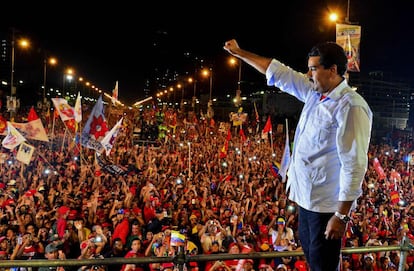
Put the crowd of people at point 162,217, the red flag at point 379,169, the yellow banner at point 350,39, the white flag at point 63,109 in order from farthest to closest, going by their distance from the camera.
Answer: the white flag at point 63,109 → the red flag at point 379,169 → the yellow banner at point 350,39 → the crowd of people at point 162,217

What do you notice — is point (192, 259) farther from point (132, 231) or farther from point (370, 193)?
point (370, 193)

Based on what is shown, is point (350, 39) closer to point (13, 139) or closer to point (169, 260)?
→ point (169, 260)

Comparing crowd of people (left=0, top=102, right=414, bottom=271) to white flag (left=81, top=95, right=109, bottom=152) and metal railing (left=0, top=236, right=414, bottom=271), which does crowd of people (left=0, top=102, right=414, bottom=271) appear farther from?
metal railing (left=0, top=236, right=414, bottom=271)

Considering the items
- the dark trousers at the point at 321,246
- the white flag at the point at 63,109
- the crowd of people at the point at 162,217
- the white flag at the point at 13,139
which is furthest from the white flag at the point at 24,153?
the dark trousers at the point at 321,246

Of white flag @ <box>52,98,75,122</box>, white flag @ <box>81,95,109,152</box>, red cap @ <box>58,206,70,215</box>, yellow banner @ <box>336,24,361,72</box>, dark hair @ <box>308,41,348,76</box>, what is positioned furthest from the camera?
white flag @ <box>52,98,75,122</box>

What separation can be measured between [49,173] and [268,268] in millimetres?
9549

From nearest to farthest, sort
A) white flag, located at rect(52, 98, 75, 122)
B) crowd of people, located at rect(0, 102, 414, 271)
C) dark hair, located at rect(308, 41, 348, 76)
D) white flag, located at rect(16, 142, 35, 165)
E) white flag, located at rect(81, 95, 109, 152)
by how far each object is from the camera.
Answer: dark hair, located at rect(308, 41, 348, 76) → crowd of people, located at rect(0, 102, 414, 271) → white flag, located at rect(16, 142, 35, 165) → white flag, located at rect(81, 95, 109, 152) → white flag, located at rect(52, 98, 75, 122)

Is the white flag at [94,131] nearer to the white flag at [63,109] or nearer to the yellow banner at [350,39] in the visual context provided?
the white flag at [63,109]

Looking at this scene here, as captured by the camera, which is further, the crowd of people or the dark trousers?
the crowd of people

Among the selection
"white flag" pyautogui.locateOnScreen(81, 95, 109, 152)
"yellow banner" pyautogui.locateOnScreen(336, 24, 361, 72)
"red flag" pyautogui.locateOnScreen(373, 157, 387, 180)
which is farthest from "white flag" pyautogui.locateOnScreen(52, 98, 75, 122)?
"red flag" pyautogui.locateOnScreen(373, 157, 387, 180)

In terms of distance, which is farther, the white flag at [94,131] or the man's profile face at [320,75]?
the white flag at [94,131]

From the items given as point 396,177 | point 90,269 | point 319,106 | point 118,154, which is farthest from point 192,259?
point 118,154

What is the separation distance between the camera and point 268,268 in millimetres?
6191

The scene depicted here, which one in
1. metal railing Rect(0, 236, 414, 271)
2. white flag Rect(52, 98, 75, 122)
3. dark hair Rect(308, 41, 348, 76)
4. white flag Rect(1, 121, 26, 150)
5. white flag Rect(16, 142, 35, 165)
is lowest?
metal railing Rect(0, 236, 414, 271)
